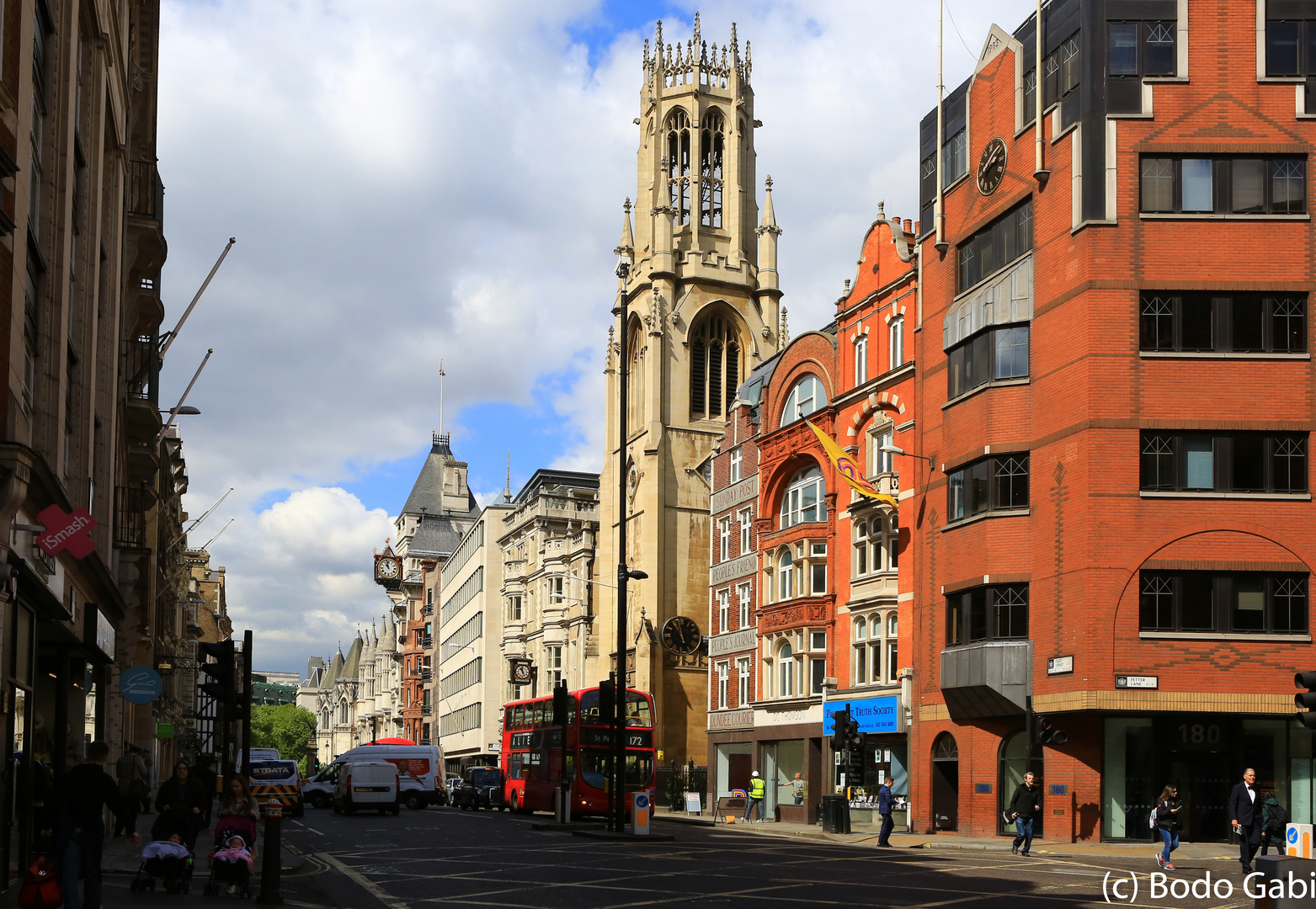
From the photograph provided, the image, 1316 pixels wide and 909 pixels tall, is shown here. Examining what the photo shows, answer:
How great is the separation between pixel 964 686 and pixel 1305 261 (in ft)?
44.7

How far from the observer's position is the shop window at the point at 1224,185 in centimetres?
3694

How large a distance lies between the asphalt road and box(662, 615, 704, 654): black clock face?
1549 inches

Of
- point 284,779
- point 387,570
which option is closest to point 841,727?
point 284,779

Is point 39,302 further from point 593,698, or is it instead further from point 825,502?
point 825,502

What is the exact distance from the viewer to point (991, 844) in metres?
35.1

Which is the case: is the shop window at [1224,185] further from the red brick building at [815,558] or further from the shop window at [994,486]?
the red brick building at [815,558]

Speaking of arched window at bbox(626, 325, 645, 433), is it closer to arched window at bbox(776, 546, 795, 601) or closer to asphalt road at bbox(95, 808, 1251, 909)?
arched window at bbox(776, 546, 795, 601)

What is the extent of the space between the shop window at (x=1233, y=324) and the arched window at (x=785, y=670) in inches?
821

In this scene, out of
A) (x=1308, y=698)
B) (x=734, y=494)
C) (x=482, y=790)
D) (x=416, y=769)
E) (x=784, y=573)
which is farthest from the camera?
(x=482, y=790)

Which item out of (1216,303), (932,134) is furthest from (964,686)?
(932,134)

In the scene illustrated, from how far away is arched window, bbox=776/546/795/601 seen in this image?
5362 cm

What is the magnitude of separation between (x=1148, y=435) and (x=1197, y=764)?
7.99 m

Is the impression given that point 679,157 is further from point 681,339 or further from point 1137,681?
point 1137,681

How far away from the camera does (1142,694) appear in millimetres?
35312
